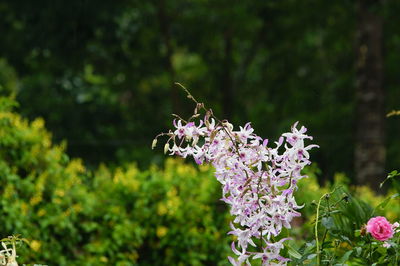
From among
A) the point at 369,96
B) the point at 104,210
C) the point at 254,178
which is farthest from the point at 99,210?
the point at 369,96

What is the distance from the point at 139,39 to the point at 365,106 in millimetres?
4390

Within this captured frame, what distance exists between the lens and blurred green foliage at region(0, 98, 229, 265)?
4.71 metres

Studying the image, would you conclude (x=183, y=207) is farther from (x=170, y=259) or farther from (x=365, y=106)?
(x=365, y=106)

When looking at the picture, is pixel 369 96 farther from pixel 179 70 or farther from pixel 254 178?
pixel 254 178

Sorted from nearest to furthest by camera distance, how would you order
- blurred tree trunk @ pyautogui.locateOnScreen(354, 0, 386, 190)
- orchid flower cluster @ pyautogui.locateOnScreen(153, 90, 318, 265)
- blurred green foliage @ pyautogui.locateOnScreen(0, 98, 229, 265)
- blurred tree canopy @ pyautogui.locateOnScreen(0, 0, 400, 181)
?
orchid flower cluster @ pyautogui.locateOnScreen(153, 90, 318, 265) → blurred green foliage @ pyautogui.locateOnScreen(0, 98, 229, 265) → blurred tree trunk @ pyautogui.locateOnScreen(354, 0, 386, 190) → blurred tree canopy @ pyautogui.locateOnScreen(0, 0, 400, 181)

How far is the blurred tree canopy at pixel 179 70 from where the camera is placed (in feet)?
36.8

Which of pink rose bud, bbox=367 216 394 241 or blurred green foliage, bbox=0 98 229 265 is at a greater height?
blurred green foliage, bbox=0 98 229 265

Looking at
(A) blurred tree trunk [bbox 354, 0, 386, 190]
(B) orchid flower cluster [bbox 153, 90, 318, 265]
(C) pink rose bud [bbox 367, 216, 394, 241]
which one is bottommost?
(C) pink rose bud [bbox 367, 216, 394, 241]

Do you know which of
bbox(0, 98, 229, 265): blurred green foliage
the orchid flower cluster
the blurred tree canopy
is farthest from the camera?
the blurred tree canopy

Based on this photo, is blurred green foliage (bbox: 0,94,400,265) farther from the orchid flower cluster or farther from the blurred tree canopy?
the blurred tree canopy

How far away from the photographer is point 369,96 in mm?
9945

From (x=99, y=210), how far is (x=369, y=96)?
577 cm

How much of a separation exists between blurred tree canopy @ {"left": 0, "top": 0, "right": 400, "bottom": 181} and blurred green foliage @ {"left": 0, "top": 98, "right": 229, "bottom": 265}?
182 inches

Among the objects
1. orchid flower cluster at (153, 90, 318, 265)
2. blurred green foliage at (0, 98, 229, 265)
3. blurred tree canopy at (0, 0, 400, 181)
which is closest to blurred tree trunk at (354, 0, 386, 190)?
blurred tree canopy at (0, 0, 400, 181)
